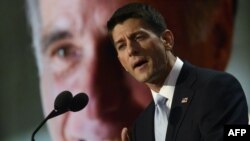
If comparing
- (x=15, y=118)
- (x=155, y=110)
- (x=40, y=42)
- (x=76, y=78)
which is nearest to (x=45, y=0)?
(x=40, y=42)

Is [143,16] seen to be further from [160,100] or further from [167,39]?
[160,100]

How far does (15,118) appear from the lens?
1.84m

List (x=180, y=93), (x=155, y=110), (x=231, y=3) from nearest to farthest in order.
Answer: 1. (x=180, y=93)
2. (x=155, y=110)
3. (x=231, y=3)

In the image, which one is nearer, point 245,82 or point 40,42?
point 245,82

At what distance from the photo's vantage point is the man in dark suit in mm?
1410

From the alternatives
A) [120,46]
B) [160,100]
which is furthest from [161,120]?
[120,46]

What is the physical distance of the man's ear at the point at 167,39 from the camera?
158cm

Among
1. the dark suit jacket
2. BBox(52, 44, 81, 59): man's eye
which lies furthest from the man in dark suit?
BBox(52, 44, 81, 59): man's eye

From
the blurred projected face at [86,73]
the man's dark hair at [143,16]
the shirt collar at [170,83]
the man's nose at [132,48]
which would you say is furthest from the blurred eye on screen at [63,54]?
the shirt collar at [170,83]

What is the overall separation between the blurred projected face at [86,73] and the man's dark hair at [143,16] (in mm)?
125

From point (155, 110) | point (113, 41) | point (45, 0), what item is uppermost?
point (45, 0)

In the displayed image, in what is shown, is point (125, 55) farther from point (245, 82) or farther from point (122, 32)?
point (245, 82)

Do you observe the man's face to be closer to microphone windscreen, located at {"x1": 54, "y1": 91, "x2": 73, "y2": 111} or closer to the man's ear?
the man's ear

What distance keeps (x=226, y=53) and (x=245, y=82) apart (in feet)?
0.44
